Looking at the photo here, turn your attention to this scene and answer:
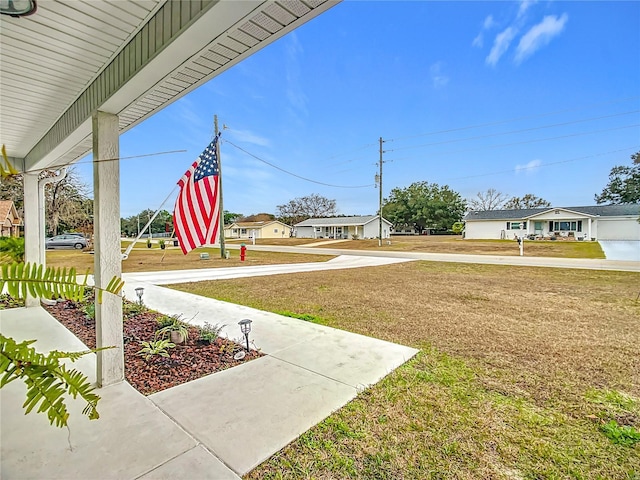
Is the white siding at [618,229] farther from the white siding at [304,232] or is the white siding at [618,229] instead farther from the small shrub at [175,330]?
the small shrub at [175,330]

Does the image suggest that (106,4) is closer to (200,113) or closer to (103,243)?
(103,243)

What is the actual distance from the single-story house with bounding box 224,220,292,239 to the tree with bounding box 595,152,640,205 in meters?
46.1

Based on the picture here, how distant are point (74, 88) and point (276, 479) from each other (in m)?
3.58

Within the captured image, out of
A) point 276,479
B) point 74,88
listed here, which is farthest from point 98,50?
point 276,479

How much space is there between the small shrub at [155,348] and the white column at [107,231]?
0.56m

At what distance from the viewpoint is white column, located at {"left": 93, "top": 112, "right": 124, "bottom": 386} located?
260 cm

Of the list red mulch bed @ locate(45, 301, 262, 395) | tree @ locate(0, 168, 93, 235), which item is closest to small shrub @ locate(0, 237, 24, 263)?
red mulch bed @ locate(45, 301, 262, 395)

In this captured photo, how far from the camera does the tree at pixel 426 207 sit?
4388cm

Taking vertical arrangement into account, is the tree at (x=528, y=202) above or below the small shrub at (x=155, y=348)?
above

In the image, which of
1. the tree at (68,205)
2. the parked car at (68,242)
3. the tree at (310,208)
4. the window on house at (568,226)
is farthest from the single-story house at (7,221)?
the tree at (310,208)

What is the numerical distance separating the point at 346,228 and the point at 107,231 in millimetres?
40012

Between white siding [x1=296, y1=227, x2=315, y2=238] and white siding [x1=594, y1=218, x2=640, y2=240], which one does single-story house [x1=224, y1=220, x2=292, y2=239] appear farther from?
white siding [x1=594, y1=218, x2=640, y2=240]

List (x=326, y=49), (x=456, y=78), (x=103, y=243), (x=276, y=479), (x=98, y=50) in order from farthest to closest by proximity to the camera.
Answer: (x=456, y=78), (x=326, y=49), (x=103, y=243), (x=98, y=50), (x=276, y=479)

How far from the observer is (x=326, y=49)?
13.8 meters
